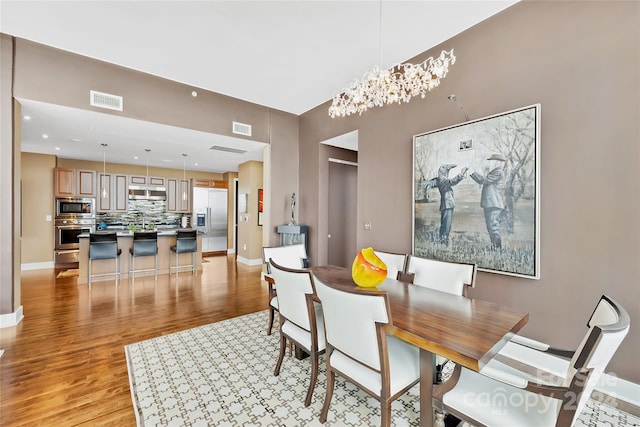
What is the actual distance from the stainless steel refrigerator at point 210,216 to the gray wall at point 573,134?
6.88 metres

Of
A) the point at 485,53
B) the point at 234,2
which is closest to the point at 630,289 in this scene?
the point at 485,53

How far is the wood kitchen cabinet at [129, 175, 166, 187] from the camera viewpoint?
7.36 meters

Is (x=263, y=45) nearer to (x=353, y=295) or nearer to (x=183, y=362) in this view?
(x=353, y=295)

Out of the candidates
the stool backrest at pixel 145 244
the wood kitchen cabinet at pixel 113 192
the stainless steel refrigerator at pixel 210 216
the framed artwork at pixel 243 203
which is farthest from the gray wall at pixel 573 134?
the wood kitchen cabinet at pixel 113 192

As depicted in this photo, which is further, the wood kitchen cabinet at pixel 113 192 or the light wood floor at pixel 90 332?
the wood kitchen cabinet at pixel 113 192

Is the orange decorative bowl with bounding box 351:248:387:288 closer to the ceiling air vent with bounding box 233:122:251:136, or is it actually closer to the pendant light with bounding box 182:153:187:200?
the ceiling air vent with bounding box 233:122:251:136

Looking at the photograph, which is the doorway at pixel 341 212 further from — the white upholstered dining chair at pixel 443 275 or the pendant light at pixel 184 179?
the pendant light at pixel 184 179

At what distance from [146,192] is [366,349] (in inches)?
319

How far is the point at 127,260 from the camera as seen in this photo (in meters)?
5.30

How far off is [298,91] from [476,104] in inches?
104

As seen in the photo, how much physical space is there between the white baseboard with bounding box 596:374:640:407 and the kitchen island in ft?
20.8

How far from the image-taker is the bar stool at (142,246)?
17.0ft

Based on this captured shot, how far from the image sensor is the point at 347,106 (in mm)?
2336

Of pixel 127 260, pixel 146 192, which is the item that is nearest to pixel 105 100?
pixel 127 260
